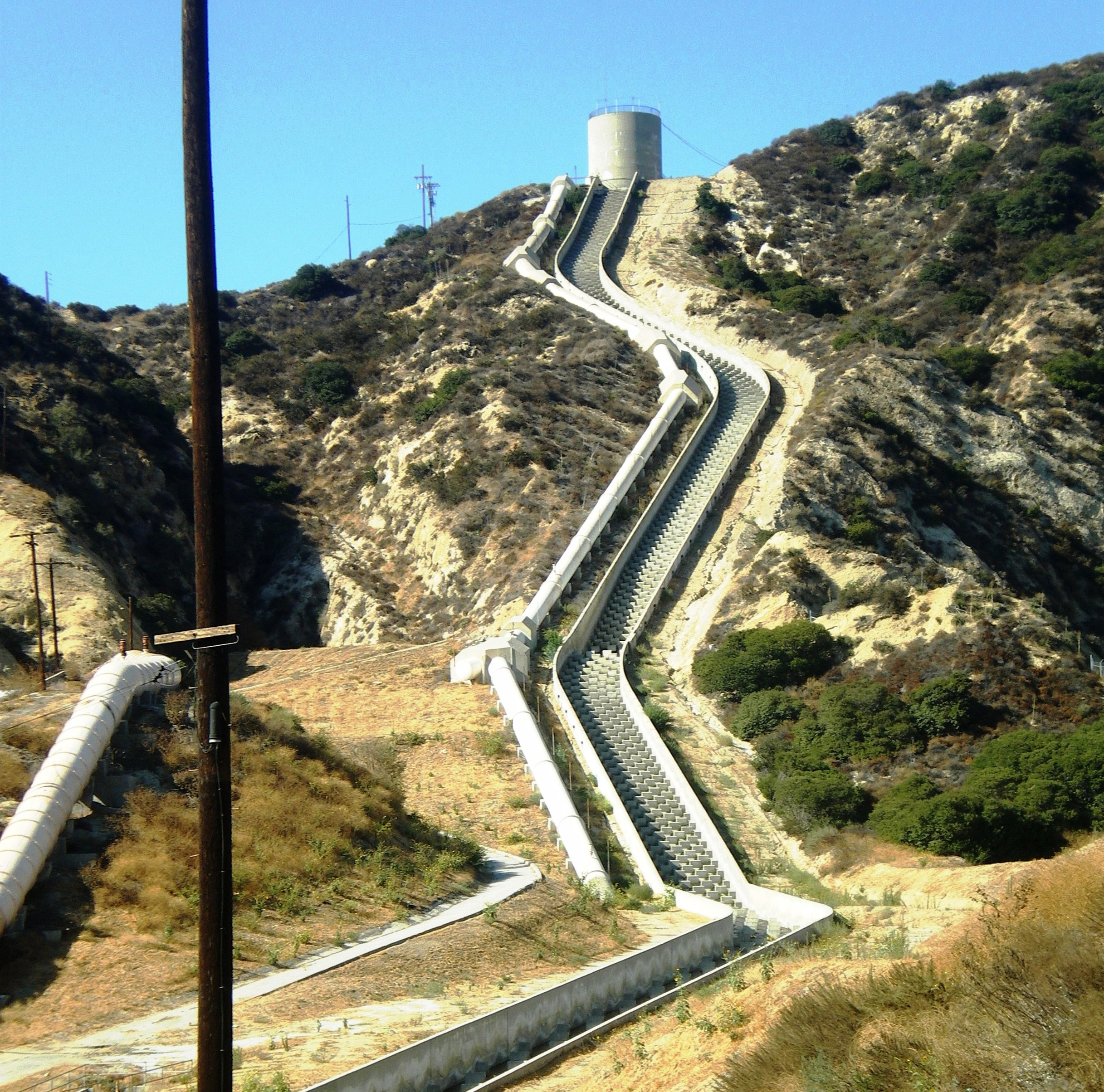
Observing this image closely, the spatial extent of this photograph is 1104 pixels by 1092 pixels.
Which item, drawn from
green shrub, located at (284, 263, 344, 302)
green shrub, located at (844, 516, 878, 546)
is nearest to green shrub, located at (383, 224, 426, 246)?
green shrub, located at (284, 263, 344, 302)

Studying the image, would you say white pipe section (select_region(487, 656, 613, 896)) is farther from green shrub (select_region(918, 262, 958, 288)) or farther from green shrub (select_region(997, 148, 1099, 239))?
green shrub (select_region(997, 148, 1099, 239))

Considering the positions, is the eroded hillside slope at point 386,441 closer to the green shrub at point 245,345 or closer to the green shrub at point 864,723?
the green shrub at point 245,345

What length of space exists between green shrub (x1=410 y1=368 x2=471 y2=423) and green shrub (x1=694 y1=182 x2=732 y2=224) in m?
23.8

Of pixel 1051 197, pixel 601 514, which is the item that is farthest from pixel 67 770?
pixel 1051 197

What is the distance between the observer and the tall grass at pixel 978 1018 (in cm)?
793

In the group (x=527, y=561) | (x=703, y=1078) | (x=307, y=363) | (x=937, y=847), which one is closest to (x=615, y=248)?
(x=307, y=363)

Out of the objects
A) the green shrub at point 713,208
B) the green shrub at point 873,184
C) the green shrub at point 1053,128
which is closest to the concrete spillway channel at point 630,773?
the green shrub at point 713,208

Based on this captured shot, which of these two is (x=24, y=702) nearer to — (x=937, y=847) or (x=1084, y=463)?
(x=937, y=847)

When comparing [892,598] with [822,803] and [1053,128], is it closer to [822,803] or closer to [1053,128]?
[822,803]

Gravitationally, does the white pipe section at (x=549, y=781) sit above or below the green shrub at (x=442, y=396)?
below

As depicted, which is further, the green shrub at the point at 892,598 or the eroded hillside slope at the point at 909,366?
the eroded hillside slope at the point at 909,366

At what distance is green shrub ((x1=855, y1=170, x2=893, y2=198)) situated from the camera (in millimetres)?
69312

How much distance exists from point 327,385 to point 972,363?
2440 cm

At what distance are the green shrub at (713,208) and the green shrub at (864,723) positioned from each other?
44611 mm
